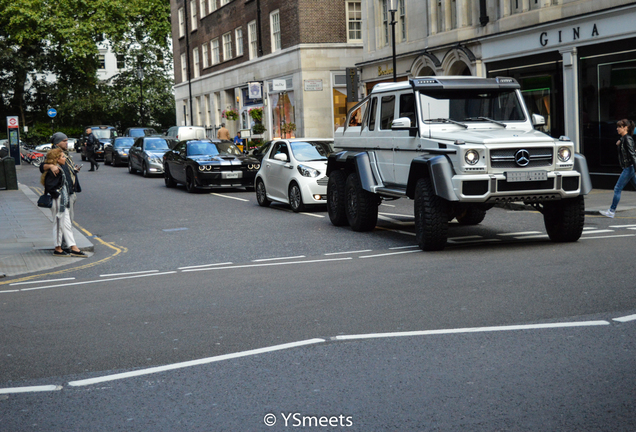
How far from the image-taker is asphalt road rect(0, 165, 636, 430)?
A: 4410 millimetres

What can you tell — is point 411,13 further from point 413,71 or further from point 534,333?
point 534,333

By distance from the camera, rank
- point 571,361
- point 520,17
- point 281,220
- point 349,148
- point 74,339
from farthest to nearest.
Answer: point 520,17
point 281,220
point 349,148
point 74,339
point 571,361

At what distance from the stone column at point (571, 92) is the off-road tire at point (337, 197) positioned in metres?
9.17

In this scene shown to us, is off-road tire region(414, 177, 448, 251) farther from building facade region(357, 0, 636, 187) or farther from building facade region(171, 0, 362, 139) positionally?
building facade region(171, 0, 362, 139)

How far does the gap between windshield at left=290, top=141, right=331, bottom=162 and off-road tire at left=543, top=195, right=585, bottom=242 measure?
22.8 ft

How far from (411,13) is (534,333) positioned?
2464 cm

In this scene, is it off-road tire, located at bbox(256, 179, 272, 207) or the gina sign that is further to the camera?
the gina sign

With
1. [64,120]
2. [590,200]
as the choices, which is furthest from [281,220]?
[64,120]

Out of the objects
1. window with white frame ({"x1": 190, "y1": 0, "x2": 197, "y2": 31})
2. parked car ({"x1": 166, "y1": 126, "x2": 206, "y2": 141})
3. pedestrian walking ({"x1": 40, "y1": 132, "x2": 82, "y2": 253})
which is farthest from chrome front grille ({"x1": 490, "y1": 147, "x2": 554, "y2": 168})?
window with white frame ({"x1": 190, "y1": 0, "x2": 197, "y2": 31})

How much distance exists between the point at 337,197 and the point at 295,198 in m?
3.15

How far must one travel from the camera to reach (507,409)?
4.30m

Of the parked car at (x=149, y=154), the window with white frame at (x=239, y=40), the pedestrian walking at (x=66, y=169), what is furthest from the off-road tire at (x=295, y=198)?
the window with white frame at (x=239, y=40)

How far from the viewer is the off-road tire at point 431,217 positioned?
10562 millimetres

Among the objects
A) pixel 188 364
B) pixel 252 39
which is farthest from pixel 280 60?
pixel 188 364
